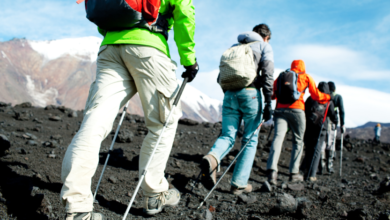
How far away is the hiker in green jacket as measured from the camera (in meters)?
1.88

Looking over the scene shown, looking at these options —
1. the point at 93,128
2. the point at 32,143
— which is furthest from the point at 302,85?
the point at 32,143

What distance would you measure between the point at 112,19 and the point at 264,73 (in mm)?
2283

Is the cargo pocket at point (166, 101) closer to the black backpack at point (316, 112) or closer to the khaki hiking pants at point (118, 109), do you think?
the khaki hiking pants at point (118, 109)

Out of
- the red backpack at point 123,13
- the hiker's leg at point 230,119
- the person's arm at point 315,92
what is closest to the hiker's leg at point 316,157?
the person's arm at point 315,92

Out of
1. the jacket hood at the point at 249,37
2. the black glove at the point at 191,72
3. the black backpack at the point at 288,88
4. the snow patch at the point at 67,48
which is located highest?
the snow patch at the point at 67,48

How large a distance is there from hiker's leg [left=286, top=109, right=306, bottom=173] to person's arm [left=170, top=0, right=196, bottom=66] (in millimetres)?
3064

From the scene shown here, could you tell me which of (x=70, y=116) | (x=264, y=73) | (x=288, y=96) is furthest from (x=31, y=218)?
(x=70, y=116)

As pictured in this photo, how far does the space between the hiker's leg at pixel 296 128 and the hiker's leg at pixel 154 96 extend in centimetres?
300

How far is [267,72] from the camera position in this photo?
3689 mm

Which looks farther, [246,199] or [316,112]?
[316,112]

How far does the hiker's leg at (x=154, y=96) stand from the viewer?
7.08ft

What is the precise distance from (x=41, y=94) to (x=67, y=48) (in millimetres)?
29867

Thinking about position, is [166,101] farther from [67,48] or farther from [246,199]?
[67,48]

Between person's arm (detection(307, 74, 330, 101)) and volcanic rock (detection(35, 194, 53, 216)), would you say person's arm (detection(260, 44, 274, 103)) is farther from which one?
volcanic rock (detection(35, 194, 53, 216))
